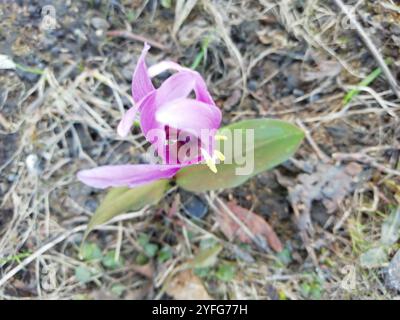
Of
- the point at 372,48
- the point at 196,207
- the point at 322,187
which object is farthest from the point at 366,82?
the point at 196,207

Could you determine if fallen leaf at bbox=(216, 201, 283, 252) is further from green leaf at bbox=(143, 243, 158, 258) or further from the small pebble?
green leaf at bbox=(143, 243, 158, 258)

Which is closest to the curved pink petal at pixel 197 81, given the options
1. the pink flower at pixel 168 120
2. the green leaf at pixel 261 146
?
the pink flower at pixel 168 120

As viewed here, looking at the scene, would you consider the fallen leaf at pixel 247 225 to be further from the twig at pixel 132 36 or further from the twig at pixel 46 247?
the twig at pixel 132 36

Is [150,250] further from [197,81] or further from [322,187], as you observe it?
[197,81]

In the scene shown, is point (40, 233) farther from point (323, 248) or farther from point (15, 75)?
point (323, 248)

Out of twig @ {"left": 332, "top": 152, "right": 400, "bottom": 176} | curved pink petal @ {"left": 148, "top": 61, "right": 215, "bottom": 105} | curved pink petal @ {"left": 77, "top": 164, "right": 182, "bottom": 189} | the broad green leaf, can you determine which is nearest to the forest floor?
twig @ {"left": 332, "top": 152, "right": 400, "bottom": 176}

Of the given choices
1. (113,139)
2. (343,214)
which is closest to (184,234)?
(113,139)
